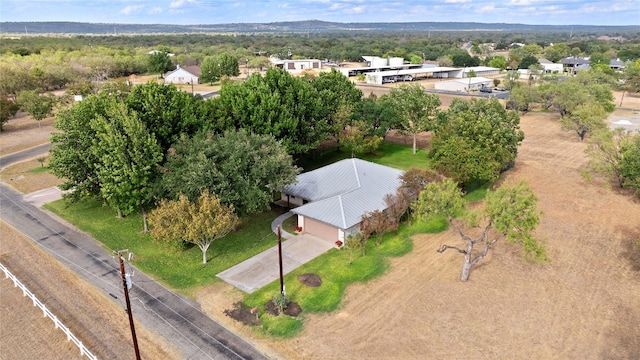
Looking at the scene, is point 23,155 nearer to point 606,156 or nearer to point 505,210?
point 505,210

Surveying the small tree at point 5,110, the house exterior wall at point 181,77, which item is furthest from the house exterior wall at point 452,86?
the small tree at point 5,110

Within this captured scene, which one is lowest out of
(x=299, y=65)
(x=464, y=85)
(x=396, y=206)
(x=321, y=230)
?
(x=321, y=230)

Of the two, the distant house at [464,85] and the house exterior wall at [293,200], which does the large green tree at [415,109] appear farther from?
the distant house at [464,85]

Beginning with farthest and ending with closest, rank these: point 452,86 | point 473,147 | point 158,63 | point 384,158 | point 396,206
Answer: point 158,63 < point 452,86 < point 384,158 < point 473,147 < point 396,206

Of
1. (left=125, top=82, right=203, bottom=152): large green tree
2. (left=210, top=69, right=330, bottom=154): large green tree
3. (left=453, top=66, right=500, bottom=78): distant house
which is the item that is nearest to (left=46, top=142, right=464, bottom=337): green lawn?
(left=125, top=82, right=203, bottom=152): large green tree

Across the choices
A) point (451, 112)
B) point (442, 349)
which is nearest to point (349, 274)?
point (442, 349)

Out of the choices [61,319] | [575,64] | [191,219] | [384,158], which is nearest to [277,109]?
[191,219]

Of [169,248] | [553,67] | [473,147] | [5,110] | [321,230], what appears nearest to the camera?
[169,248]
